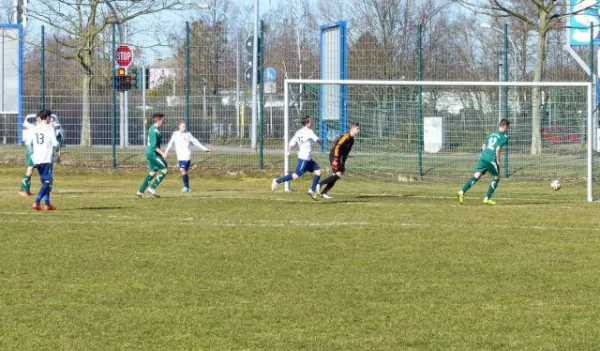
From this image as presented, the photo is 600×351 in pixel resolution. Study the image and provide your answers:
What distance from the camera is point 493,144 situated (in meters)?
20.9

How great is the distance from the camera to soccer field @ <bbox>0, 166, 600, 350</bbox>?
26.3 feet

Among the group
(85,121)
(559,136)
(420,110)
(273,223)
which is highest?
(420,110)

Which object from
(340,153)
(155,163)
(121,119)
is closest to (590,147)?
(340,153)

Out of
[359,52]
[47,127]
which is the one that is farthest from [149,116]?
[47,127]

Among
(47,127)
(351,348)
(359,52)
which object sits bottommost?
(351,348)

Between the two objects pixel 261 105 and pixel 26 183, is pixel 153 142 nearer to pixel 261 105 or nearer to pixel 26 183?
pixel 26 183

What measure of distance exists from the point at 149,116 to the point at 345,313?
2389 centimetres

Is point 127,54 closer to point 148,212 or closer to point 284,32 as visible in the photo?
point 284,32

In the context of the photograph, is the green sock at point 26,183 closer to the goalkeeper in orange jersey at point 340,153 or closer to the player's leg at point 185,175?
the player's leg at point 185,175

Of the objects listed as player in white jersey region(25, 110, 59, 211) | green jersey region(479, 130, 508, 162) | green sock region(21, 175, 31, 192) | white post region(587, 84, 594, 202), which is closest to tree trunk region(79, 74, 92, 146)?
green sock region(21, 175, 31, 192)

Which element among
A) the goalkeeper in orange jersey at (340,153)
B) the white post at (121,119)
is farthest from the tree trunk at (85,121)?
the goalkeeper in orange jersey at (340,153)

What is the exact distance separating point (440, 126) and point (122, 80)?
9729 mm

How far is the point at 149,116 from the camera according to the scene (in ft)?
105

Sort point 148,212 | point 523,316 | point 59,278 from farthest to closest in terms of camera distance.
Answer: point 148,212 → point 59,278 → point 523,316
